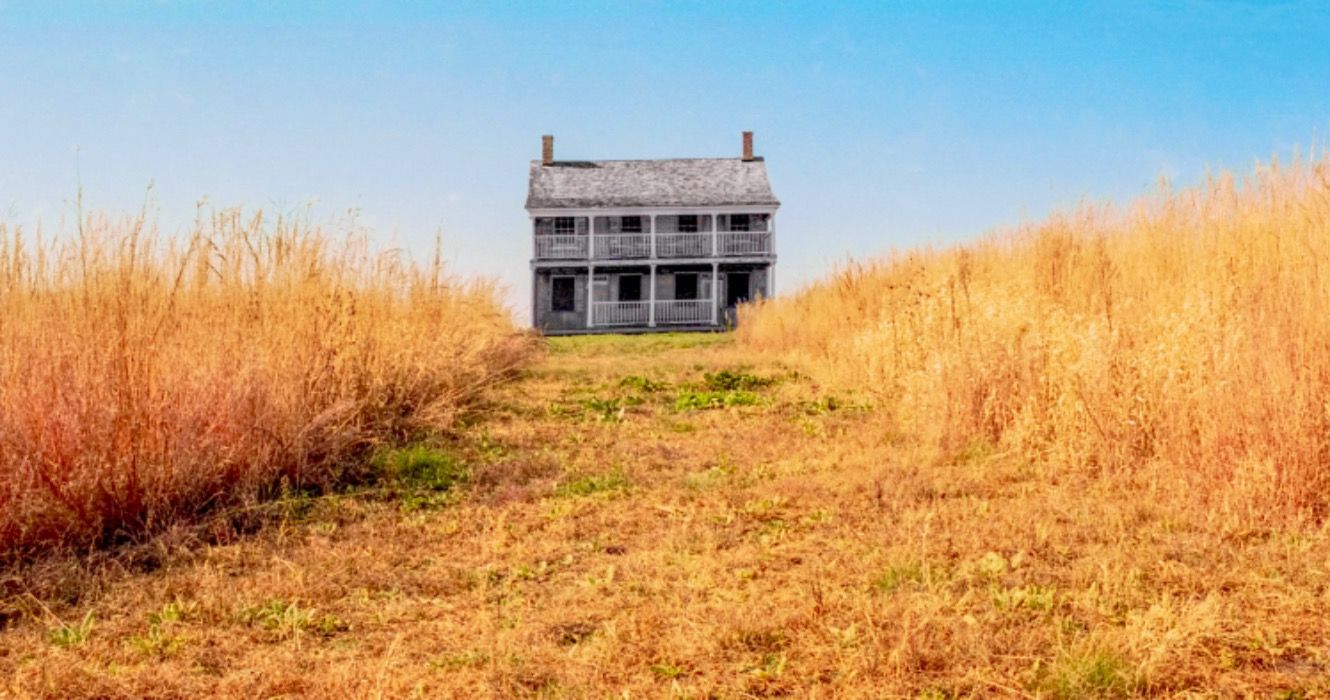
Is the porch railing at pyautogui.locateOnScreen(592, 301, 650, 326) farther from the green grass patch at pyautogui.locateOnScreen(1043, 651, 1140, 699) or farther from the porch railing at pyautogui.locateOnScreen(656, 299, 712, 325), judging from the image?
the green grass patch at pyautogui.locateOnScreen(1043, 651, 1140, 699)

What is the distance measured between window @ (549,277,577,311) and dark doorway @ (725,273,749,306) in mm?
5001

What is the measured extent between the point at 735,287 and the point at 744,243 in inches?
61.9

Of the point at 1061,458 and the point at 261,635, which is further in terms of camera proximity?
the point at 1061,458

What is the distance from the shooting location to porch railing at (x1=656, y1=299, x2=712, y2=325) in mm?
31844

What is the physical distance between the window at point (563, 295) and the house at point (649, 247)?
33 mm

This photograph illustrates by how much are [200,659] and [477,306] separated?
434 inches

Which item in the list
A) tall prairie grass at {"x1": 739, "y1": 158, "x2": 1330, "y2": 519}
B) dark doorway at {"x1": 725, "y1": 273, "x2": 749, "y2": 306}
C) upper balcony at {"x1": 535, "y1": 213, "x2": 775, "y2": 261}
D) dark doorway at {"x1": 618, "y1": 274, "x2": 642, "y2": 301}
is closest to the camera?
tall prairie grass at {"x1": 739, "y1": 158, "x2": 1330, "y2": 519}

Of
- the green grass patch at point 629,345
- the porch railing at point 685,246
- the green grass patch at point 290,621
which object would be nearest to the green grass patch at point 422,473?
the green grass patch at point 290,621

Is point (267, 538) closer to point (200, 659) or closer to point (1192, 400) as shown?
point (200, 659)

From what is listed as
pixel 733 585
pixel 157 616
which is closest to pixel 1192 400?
pixel 733 585

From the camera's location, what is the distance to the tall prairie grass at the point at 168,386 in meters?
4.94

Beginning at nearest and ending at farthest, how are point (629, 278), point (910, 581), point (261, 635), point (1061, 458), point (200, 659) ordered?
1. point (200, 659)
2. point (261, 635)
3. point (910, 581)
4. point (1061, 458)
5. point (629, 278)

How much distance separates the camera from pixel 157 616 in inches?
155

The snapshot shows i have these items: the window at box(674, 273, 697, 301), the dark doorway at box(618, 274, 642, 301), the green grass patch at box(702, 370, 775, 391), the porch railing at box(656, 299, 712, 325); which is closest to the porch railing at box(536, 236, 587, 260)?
the dark doorway at box(618, 274, 642, 301)
